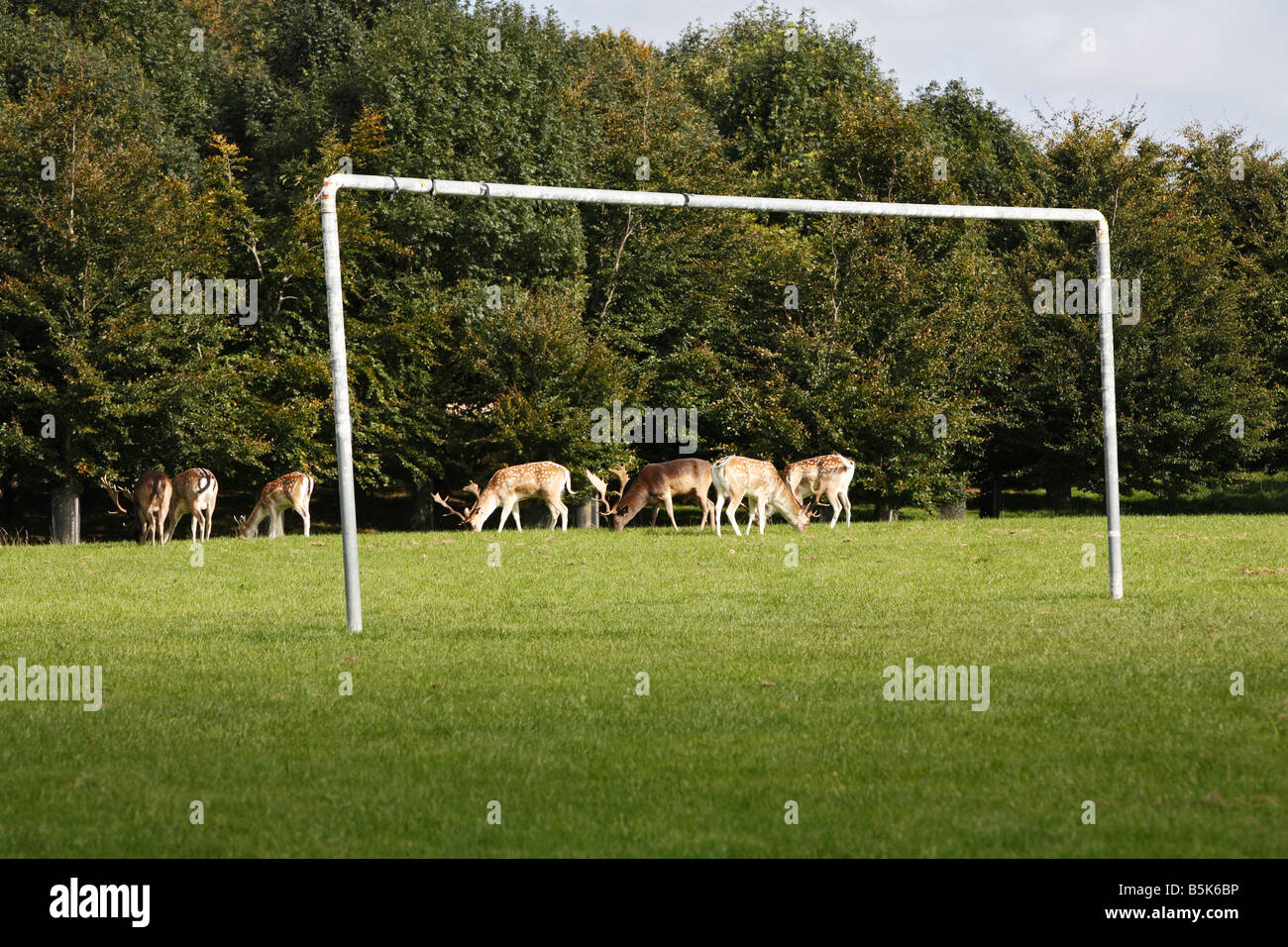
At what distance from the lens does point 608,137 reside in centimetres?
4091

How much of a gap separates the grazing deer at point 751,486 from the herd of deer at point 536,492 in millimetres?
25

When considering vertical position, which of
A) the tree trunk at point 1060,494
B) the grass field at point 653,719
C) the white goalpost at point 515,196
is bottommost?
the grass field at point 653,719

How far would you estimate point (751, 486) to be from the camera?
24.8 m

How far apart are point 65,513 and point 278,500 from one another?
19.4ft

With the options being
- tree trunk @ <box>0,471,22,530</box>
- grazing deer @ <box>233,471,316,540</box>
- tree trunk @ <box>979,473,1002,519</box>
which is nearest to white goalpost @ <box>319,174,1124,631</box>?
grazing deer @ <box>233,471,316,540</box>

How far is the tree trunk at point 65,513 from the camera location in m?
30.4

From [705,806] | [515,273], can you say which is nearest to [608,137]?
[515,273]

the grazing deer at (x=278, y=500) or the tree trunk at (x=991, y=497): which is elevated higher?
the grazing deer at (x=278, y=500)

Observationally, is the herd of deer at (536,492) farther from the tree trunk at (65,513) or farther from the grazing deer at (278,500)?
the tree trunk at (65,513)

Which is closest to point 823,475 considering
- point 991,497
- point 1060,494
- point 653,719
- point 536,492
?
point 536,492

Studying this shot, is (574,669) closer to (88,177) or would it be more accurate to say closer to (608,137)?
(88,177)

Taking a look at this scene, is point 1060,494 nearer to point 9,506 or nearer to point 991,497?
point 991,497

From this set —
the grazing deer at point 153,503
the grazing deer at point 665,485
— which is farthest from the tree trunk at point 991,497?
the grazing deer at point 153,503

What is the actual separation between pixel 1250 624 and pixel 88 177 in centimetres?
2538
